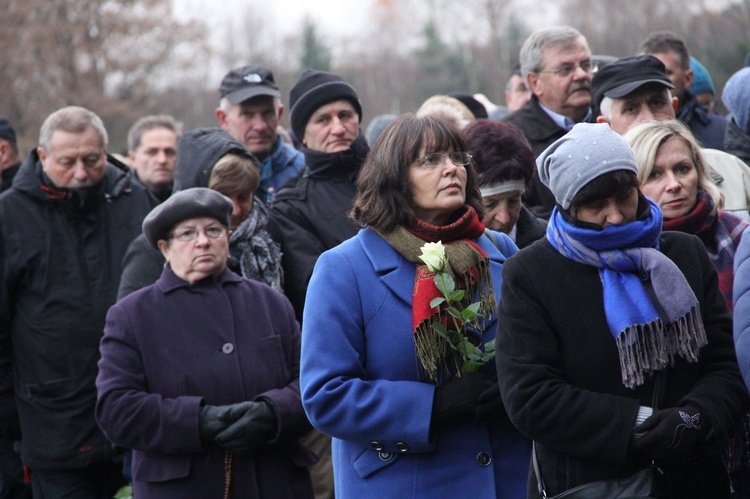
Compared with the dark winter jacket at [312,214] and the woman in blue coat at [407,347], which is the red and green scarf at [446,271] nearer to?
the woman in blue coat at [407,347]

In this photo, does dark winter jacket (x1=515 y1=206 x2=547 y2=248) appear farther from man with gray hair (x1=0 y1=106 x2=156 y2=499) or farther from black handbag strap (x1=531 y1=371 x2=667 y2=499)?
man with gray hair (x1=0 y1=106 x2=156 y2=499)

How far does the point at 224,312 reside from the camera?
468cm

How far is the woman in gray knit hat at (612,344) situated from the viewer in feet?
10.0

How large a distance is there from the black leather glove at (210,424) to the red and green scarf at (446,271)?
1.20 metres

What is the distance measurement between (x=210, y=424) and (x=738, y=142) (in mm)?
3113

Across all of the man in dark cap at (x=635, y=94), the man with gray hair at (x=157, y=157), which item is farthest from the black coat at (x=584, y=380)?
the man with gray hair at (x=157, y=157)

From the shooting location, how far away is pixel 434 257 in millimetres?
3490

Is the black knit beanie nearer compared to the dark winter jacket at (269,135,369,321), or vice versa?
the dark winter jacket at (269,135,369,321)

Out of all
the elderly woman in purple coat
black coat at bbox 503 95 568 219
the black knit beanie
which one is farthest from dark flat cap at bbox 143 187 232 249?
black coat at bbox 503 95 568 219

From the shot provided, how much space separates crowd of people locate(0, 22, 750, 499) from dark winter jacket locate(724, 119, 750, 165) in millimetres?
14

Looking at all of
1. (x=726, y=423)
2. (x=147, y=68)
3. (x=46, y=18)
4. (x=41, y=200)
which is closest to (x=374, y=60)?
(x=147, y=68)

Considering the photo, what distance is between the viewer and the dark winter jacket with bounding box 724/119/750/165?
→ 5410mm

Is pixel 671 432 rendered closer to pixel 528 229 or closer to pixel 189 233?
pixel 528 229

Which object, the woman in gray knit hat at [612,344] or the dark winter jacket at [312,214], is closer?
the woman in gray knit hat at [612,344]
